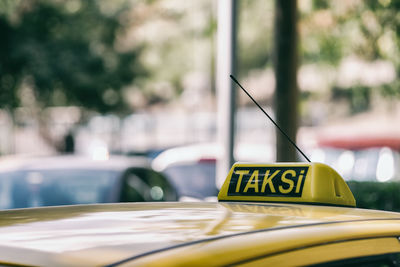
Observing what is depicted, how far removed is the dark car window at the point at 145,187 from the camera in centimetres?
764

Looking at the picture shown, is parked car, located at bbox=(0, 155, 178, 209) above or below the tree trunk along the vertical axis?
below

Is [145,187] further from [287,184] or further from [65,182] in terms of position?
[287,184]

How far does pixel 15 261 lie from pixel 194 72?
122 ft

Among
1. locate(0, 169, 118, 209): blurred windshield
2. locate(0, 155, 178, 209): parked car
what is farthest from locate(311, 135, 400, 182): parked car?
locate(0, 169, 118, 209): blurred windshield

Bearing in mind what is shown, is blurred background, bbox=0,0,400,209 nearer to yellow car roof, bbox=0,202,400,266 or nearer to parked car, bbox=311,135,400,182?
parked car, bbox=311,135,400,182

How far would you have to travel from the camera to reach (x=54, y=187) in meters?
7.30

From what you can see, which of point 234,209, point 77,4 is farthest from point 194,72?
point 234,209

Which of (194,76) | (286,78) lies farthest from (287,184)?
(194,76)

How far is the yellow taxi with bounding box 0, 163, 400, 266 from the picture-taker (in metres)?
1.87

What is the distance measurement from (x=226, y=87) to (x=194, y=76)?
3243 centimetres

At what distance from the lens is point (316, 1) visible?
10.7m

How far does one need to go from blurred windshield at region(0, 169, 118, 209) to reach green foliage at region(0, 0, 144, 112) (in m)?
13.7

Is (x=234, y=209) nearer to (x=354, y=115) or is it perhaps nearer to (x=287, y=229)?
(x=287, y=229)

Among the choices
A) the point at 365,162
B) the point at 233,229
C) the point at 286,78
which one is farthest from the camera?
the point at 365,162
